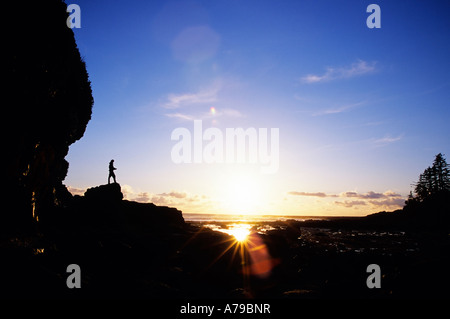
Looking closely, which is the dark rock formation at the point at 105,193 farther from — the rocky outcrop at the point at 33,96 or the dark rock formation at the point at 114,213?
the rocky outcrop at the point at 33,96

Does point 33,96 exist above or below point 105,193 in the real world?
above

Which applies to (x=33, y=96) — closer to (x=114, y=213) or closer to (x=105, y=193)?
(x=105, y=193)

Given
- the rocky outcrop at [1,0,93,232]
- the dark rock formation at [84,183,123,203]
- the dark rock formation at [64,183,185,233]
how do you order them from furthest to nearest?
1. the dark rock formation at [84,183,123,203]
2. the dark rock formation at [64,183,185,233]
3. the rocky outcrop at [1,0,93,232]

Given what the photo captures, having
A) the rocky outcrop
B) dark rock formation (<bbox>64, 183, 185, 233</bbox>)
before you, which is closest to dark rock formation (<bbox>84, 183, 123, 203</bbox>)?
dark rock formation (<bbox>64, 183, 185, 233</bbox>)

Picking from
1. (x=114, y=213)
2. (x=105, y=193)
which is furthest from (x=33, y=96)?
(x=114, y=213)

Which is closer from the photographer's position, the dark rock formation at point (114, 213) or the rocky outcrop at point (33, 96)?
the rocky outcrop at point (33, 96)

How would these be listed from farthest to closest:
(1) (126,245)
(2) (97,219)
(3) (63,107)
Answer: (2) (97,219) < (3) (63,107) < (1) (126,245)

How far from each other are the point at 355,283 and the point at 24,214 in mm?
17272

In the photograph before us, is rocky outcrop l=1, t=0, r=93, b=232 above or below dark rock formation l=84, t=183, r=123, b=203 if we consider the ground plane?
above

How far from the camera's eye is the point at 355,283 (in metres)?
9.39

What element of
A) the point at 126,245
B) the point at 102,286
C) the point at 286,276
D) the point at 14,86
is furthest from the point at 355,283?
the point at 14,86

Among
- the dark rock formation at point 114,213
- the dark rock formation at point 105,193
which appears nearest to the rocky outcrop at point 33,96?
the dark rock formation at point 114,213

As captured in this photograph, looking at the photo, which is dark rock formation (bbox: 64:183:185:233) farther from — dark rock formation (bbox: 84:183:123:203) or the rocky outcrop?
the rocky outcrop
